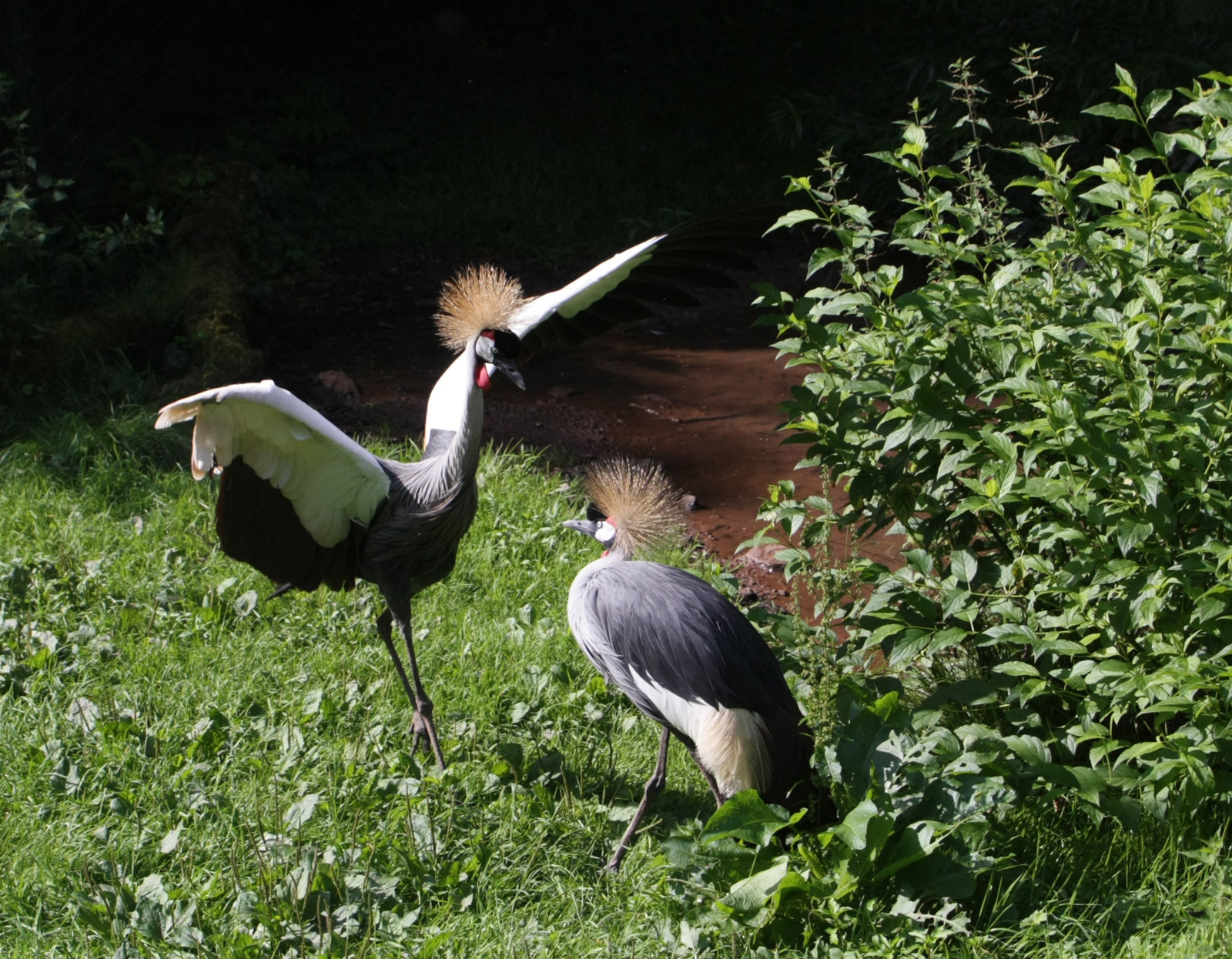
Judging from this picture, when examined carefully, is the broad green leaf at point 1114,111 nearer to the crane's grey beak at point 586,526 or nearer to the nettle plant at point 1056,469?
the nettle plant at point 1056,469

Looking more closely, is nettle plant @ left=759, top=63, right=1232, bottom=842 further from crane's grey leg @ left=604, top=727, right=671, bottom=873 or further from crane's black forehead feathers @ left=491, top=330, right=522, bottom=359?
crane's black forehead feathers @ left=491, top=330, right=522, bottom=359

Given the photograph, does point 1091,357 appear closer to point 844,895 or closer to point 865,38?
point 844,895

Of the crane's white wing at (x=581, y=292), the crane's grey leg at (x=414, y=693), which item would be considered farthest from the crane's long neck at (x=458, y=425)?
the crane's grey leg at (x=414, y=693)

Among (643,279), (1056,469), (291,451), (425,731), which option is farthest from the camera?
(643,279)

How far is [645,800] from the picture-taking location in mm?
2574

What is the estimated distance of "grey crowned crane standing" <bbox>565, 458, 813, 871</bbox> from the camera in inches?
94.3

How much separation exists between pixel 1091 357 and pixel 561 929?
4.75 feet

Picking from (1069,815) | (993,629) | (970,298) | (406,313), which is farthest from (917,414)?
(406,313)

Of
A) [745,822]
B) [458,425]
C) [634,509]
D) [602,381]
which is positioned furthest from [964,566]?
[602,381]

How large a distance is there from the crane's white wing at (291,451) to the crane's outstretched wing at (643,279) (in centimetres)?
72

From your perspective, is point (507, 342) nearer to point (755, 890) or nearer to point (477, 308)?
point (477, 308)

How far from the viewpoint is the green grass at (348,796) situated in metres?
2.17

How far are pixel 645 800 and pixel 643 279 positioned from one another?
1.56m

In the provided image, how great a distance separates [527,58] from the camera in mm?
8883
